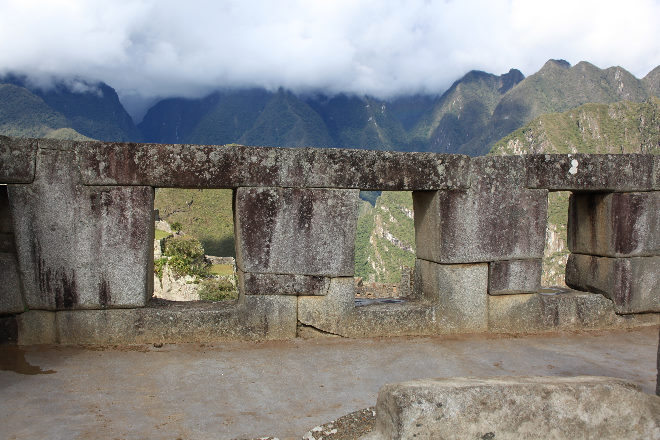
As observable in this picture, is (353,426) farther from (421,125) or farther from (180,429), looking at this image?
(421,125)

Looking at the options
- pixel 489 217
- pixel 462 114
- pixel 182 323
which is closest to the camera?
pixel 182 323

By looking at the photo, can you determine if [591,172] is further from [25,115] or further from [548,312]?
[25,115]

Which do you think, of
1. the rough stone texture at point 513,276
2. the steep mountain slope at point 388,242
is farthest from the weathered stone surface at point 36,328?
the steep mountain slope at point 388,242

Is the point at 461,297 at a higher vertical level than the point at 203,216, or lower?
higher

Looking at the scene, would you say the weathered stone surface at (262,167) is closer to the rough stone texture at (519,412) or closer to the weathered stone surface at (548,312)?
the weathered stone surface at (548,312)

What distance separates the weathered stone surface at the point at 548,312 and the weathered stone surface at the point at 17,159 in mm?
4508

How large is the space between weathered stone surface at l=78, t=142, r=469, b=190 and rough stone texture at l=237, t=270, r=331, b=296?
86 centimetres

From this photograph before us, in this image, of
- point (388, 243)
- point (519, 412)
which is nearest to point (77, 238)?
point (519, 412)

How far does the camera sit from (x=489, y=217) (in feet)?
16.8

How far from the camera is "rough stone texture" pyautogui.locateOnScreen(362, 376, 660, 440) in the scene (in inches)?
76.9

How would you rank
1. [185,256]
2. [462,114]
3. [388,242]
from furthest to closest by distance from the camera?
[462,114], [388,242], [185,256]

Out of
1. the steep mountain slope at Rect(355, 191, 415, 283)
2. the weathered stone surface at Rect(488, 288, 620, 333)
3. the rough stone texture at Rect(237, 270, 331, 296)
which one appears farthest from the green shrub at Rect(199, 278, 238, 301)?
the steep mountain slope at Rect(355, 191, 415, 283)

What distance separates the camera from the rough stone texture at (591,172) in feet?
17.0

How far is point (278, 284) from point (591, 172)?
135 inches
